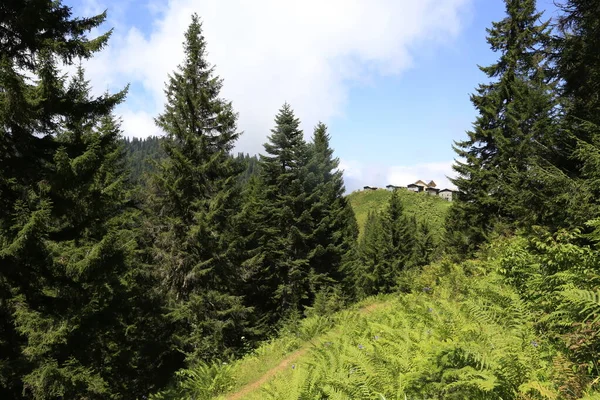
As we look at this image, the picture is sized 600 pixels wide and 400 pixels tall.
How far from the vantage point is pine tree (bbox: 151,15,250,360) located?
1361 cm

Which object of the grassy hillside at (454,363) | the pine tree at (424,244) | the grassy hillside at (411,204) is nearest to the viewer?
the grassy hillside at (454,363)

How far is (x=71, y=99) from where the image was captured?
27.7 ft

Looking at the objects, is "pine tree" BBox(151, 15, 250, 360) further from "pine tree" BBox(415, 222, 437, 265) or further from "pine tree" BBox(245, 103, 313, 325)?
"pine tree" BBox(415, 222, 437, 265)

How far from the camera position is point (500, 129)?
17062mm

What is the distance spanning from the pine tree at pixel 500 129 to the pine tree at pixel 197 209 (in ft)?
41.2

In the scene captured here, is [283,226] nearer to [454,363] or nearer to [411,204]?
[454,363]

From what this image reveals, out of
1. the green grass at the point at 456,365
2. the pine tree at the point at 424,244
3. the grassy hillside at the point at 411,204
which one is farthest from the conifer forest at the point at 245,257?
the grassy hillside at the point at 411,204

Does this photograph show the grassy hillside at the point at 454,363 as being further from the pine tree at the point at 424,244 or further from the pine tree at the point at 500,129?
the pine tree at the point at 424,244

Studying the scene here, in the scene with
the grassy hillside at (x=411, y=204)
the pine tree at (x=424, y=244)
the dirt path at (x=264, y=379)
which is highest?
the grassy hillside at (x=411, y=204)

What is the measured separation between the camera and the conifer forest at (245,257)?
4234mm

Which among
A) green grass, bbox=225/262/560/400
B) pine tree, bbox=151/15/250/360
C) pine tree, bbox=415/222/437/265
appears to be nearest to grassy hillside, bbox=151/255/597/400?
green grass, bbox=225/262/560/400

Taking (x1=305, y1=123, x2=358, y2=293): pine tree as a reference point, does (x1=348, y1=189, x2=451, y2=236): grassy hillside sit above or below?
above

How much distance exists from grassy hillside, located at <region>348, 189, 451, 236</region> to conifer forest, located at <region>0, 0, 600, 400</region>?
3324cm

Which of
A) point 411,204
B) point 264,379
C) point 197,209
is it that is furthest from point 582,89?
point 411,204
